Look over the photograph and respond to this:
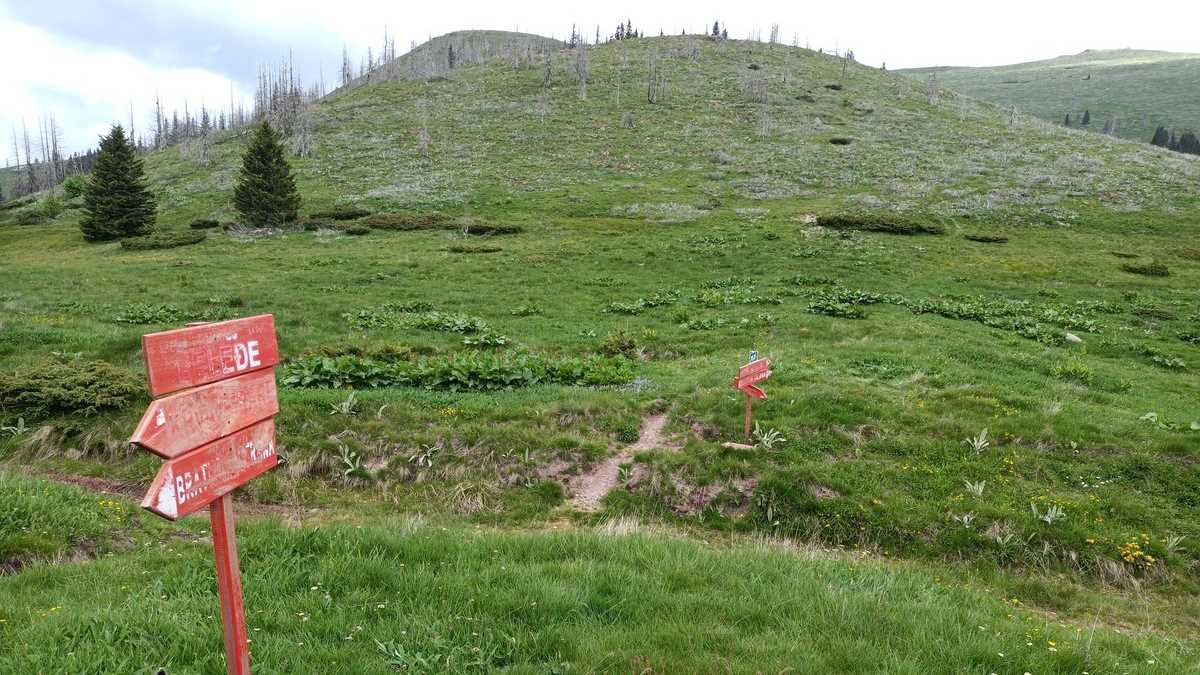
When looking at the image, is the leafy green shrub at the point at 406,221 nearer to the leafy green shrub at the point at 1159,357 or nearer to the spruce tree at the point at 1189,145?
the leafy green shrub at the point at 1159,357

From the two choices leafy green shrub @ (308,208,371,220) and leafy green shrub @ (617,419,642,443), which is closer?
leafy green shrub @ (617,419,642,443)

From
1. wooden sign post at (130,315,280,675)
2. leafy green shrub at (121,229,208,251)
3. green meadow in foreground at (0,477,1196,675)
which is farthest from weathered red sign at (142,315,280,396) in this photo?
leafy green shrub at (121,229,208,251)

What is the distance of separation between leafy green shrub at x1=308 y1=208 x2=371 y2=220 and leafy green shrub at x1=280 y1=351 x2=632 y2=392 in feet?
118

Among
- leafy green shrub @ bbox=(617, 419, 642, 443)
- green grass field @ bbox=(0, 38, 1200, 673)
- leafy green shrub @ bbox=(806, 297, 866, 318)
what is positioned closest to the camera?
green grass field @ bbox=(0, 38, 1200, 673)

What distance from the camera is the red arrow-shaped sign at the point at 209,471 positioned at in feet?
11.4

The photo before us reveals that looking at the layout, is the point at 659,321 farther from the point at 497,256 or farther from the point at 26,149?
the point at 26,149

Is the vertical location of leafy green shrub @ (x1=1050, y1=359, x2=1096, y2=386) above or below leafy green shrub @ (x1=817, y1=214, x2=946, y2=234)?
below

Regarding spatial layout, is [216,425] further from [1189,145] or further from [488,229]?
[1189,145]

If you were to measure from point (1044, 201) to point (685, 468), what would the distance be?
5158cm

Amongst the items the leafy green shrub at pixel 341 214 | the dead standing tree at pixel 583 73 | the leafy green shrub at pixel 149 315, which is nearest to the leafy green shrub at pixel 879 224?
the leafy green shrub at pixel 341 214

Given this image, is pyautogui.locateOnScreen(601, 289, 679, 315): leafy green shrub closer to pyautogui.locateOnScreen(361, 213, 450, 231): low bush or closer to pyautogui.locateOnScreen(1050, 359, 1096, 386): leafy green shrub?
pyautogui.locateOnScreen(1050, 359, 1096, 386): leafy green shrub

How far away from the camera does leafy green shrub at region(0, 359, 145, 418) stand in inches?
493

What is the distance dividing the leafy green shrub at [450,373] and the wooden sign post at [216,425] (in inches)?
381

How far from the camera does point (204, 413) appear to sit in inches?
153
